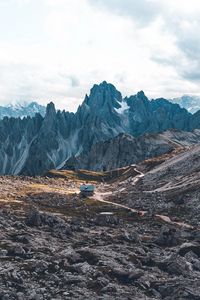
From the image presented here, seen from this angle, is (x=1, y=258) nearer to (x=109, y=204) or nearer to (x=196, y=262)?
(x=196, y=262)

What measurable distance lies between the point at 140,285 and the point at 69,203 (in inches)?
3840

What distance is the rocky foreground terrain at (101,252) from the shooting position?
231 ft

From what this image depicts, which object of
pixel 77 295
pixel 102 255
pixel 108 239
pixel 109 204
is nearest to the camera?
pixel 77 295

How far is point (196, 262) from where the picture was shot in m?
86.2

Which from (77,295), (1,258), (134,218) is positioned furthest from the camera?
(134,218)

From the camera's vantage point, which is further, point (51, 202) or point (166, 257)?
point (51, 202)

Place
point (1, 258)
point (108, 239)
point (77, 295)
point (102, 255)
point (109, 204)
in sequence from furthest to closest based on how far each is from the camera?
point (109, 204)
point (108, 239)
point (102, 255)
point (1, 258)
point (77, 295)

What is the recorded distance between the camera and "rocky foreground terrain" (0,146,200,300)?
70438 millimetres

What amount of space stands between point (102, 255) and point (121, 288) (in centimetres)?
1670

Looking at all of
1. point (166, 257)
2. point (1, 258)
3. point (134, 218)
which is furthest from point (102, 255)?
point (134, 218)

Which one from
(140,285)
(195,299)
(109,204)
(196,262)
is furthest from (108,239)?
(109,204)

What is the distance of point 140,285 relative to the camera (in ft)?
242

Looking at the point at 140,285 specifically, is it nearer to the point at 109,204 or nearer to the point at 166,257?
the point at 166,257

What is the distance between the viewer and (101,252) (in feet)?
298
